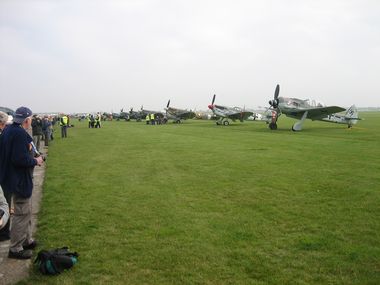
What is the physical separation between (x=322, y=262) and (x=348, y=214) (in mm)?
2124

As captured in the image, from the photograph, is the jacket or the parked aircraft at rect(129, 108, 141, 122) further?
the parked aircraft at rect(129, 108, 141, 122)

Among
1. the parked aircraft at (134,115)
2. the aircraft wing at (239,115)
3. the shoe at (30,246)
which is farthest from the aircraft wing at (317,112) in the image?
the parked aircraft at (134,115)

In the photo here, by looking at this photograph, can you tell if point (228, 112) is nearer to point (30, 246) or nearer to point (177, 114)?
point (177, 114)

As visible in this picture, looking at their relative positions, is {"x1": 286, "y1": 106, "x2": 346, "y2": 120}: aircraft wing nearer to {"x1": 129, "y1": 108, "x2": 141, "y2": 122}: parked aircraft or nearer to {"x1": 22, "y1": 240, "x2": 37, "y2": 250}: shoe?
{"x1": 22, "y1": 240, "x2": 37, "y2": 250}: shoe

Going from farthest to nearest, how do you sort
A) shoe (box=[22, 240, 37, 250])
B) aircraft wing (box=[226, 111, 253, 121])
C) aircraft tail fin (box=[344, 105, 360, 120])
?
aircraft wing (box=[226, 111, 253, 121]) < aircraft tail fin (box=[344, 105, 360, 120]) < shoe (box=[22, 240, 37, 250])

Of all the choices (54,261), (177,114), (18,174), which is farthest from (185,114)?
(54,261)

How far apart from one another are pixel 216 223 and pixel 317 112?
25864mm

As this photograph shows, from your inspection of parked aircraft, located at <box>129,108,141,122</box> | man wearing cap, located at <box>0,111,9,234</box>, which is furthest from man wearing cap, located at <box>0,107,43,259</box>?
parked aircraft, located at <box>129,108,141,122</box>

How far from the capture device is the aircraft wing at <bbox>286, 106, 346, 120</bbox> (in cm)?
2773

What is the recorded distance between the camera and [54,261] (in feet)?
13.3

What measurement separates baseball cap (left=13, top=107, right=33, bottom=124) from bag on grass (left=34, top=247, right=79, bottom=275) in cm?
182

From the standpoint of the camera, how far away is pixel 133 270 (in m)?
4.08

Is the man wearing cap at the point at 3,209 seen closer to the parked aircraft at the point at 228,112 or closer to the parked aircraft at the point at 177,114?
the parked aircraft at the point at 228,112

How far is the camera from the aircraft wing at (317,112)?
2773 cm
